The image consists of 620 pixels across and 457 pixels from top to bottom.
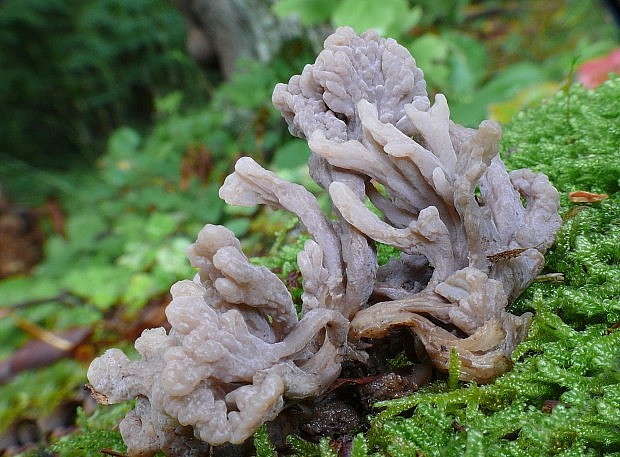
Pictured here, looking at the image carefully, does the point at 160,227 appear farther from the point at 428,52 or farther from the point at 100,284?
the point at 428,52

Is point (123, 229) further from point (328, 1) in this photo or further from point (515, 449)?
point (515, 449)

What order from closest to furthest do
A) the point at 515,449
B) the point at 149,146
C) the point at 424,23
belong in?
the point at 515,449 → the point at 424,23 → the point at 149,146

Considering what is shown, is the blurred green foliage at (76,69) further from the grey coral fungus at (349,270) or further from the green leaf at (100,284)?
the grey coral fungus at (349,270)

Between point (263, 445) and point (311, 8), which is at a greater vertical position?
point (311, 8)

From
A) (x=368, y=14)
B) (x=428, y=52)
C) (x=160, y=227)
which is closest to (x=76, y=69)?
(x=160, y=227)

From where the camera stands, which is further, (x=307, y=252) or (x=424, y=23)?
(x=424, y=23)

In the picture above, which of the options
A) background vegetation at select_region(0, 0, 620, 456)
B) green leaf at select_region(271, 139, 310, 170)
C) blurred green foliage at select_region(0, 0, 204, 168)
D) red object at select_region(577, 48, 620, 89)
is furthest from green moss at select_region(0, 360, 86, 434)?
blurred green foliage at select_region(0, 0, 204, 168)

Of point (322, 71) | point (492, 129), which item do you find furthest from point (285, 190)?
point (492, 129)

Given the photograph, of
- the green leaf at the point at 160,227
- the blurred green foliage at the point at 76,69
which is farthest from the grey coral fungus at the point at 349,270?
the blurred green foliage at the point at 76,69
